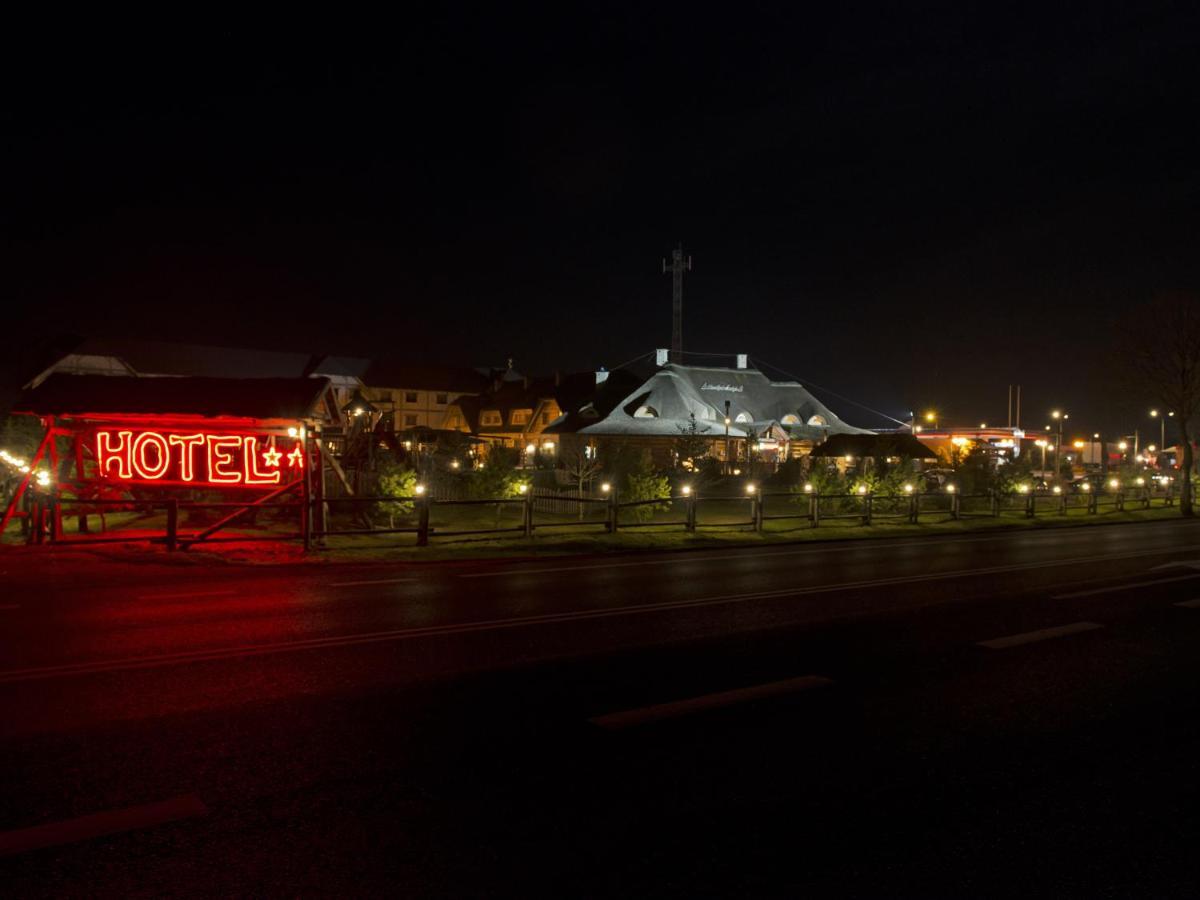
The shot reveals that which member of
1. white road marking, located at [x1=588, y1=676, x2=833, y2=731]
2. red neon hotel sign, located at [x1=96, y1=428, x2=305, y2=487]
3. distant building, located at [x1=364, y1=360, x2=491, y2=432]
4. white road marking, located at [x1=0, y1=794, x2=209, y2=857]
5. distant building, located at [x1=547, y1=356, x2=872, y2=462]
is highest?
distant building, located at [x1=364, y1=360, x2=491, y2=432]

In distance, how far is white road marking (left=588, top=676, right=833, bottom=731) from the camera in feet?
22.3

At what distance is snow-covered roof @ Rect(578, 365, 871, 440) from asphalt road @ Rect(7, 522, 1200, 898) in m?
47.5

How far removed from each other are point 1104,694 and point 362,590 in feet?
31.7

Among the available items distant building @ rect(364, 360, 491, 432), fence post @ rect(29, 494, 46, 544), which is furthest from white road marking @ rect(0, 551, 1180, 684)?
distant building @ rect(364, 360, 491, 432)

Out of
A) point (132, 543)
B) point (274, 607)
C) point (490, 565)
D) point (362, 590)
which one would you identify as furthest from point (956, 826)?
point (132, 543)

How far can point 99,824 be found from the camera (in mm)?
4727

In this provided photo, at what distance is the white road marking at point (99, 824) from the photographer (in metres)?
4.48

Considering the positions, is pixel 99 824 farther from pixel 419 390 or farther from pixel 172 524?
pixel 419 390

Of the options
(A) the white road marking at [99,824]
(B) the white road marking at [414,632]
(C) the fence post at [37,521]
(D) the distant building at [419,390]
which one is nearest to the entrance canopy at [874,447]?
(B) the white road marking at [414,632]

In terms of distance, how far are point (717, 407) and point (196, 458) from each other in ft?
169

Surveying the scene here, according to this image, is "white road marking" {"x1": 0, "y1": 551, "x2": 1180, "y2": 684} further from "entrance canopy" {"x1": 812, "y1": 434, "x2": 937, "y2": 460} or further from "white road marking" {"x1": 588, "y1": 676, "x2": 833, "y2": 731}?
"entrance canopy" {"x1": 812, "y1": 434, "x2": 937, "y2": 460}

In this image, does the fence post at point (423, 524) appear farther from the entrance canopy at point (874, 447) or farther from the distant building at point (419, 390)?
the distant building at point (419, 390)

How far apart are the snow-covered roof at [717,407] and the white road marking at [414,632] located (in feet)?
144

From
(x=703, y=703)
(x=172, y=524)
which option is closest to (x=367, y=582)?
(x=172, y=524)
